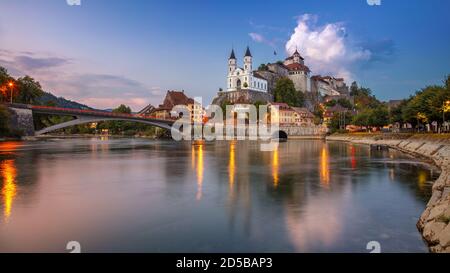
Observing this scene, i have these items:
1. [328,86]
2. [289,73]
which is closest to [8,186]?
[289,73]

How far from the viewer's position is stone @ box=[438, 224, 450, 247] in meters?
7.92

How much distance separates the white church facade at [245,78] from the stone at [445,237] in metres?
124

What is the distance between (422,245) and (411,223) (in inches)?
99.8

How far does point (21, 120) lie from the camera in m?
66.9

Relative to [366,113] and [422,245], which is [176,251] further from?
[366,113]

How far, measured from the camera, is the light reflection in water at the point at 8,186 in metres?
13.3

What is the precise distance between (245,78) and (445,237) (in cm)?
12936

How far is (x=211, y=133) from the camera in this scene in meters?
109

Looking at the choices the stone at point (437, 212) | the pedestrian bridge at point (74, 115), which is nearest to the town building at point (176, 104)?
the pedestrian bridge at point (74, 115)

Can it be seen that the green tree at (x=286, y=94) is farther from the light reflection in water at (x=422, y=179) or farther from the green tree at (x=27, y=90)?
the light reflection in water at (x=422, y=179)

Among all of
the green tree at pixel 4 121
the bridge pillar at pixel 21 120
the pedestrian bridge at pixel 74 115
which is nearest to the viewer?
the green tree at pixel 4 121

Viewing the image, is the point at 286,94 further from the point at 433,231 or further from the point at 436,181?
the point at 433,231
